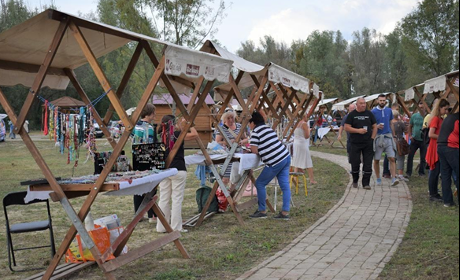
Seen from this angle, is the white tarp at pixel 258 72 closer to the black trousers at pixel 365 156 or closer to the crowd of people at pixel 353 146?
the crowd of people at pixel 353 146

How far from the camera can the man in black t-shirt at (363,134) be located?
11.6 metres

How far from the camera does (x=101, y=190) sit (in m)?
5.22

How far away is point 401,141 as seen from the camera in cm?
1327

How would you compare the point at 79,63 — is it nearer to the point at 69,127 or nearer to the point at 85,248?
the point at 69,127

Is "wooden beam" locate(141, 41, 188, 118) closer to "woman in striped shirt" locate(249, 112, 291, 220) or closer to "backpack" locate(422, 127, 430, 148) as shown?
"woman in striped shirt" locate(249, 112, 291, 220)

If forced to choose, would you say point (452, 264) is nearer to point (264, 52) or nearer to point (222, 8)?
point (222, 8)

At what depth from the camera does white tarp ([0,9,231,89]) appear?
505 cm

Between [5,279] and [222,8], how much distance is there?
15.7 m

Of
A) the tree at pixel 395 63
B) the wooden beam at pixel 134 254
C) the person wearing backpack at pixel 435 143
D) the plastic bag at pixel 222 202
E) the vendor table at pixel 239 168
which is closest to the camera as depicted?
the wooden beam at pixel 134 254

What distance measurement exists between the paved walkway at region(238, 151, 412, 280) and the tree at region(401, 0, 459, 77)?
49.5 ft

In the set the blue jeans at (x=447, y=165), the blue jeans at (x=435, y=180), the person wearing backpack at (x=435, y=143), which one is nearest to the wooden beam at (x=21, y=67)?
→ the blue jeans at (x=447, y=165)

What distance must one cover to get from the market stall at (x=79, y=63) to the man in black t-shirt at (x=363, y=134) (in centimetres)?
522

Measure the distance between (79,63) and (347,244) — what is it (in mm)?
4176

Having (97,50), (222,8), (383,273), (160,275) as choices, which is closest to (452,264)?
(383,273)
